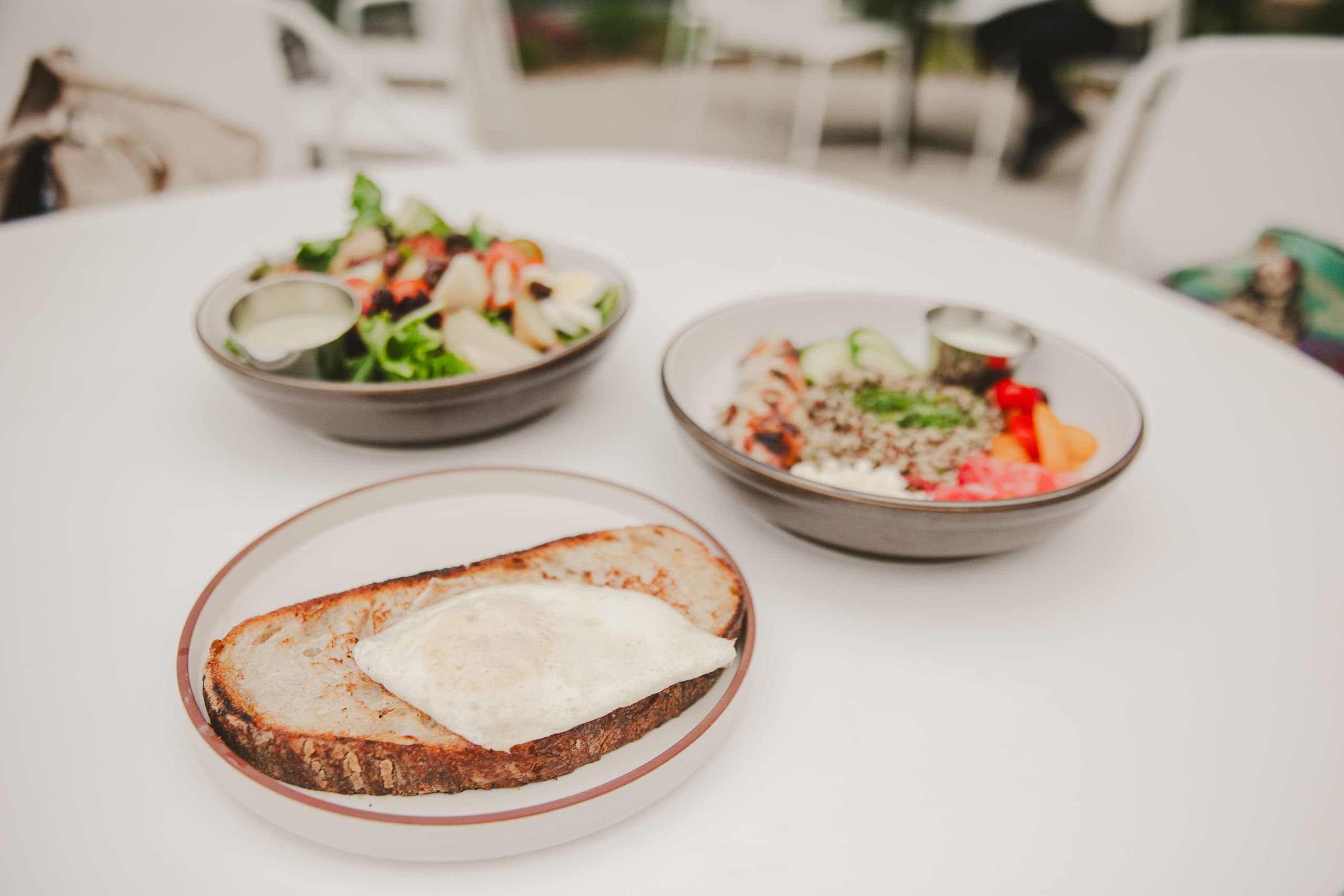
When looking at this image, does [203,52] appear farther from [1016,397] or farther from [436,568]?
[1016,397]

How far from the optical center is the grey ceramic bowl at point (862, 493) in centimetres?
89

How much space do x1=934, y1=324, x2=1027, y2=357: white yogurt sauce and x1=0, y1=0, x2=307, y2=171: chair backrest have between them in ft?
6.79

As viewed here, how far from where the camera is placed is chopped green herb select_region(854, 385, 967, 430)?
1143mm

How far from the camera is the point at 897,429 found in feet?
3.72

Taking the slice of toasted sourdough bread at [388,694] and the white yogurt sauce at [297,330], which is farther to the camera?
the white yogurt sauce at [297,330]

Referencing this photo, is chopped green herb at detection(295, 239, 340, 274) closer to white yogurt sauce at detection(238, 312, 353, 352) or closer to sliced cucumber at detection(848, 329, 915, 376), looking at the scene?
white yogurt sauce at detection(238, 312, 353, 352)

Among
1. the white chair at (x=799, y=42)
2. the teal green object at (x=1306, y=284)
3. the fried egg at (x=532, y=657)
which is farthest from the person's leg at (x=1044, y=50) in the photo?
the fried egg at (x=532, y=657)

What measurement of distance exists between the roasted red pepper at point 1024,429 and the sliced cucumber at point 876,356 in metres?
0.17

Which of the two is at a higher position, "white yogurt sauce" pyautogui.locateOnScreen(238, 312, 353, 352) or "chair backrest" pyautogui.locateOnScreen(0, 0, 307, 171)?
"chair backrest" pyautogui.locateOnScreen(0, 0, 307, 171)

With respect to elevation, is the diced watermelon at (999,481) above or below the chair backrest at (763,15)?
below

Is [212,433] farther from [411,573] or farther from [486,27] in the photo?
[486,27]

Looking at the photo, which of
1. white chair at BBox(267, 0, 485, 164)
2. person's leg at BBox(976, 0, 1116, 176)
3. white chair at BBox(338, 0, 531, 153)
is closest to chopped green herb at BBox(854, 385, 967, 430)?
white chair at BBox(267, 0, 485, 164)

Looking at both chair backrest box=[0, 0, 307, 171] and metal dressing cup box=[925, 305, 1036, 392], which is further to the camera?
chair backrest box=[0, 0, 307, 171]

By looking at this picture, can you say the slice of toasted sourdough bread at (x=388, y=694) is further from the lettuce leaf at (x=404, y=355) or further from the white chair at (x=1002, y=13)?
the white chair at (x=1002, y=13)
